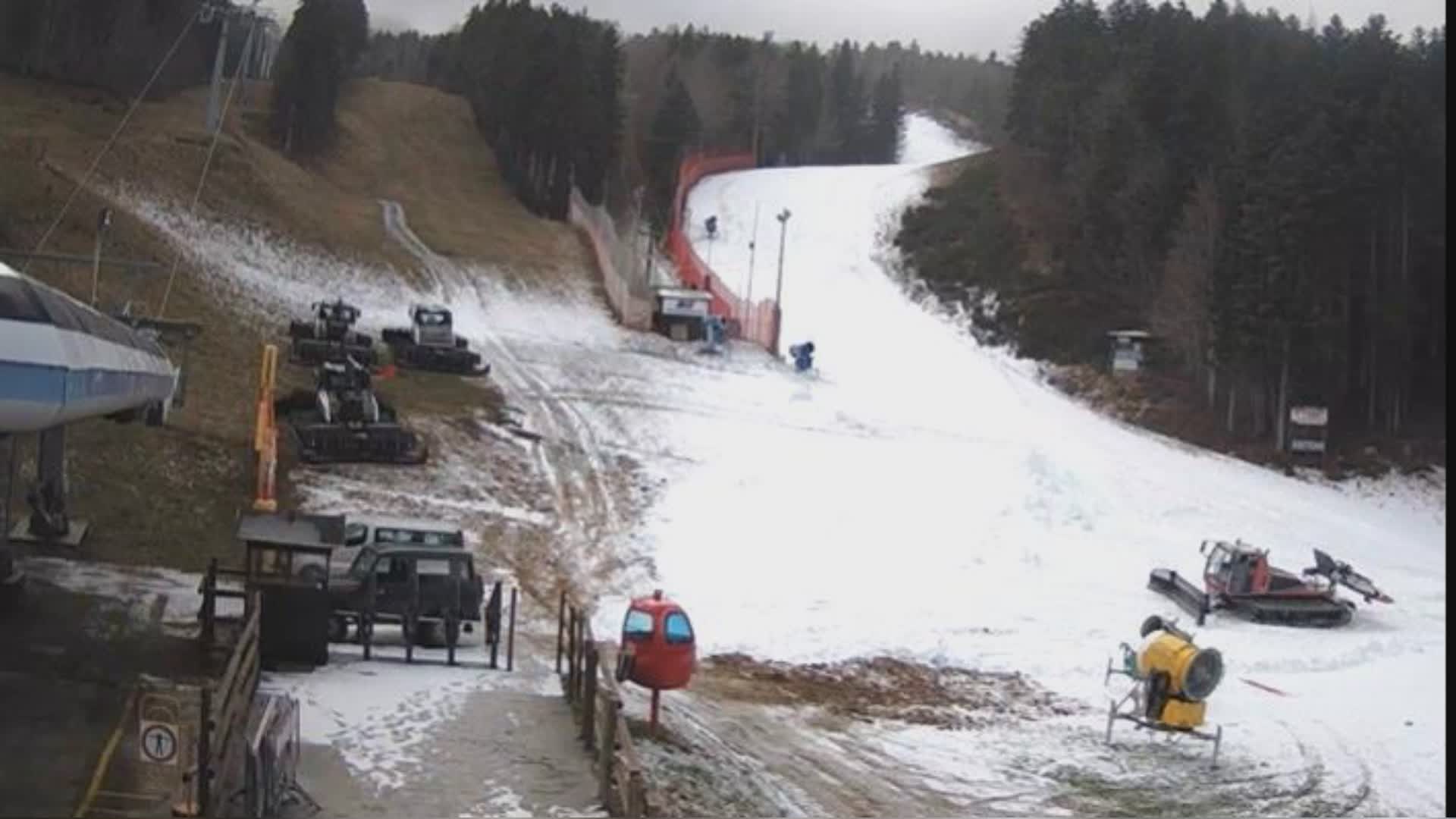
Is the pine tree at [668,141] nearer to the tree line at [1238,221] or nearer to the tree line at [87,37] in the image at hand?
the tree line at [1238,221]

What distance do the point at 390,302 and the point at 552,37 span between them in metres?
28.5

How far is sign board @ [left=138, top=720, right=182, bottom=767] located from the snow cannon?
13.8 meters

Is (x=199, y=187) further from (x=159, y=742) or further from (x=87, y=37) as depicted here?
(x=159, y=742)

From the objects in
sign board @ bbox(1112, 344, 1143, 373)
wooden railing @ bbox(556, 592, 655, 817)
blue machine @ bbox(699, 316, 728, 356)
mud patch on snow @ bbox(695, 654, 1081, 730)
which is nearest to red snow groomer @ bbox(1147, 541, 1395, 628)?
mud patch on snow @ bbox(695, 654, 1081, 730)

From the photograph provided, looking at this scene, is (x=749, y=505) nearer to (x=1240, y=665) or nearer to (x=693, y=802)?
(x=1240, y=665)

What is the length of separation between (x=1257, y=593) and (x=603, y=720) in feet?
63.5

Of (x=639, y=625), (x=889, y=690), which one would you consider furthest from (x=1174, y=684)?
(x=639, y=625)

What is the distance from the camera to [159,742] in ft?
39.1

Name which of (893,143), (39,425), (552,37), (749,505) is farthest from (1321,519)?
(893,143)

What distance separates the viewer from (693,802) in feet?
54.6

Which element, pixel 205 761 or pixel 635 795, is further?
pixel 635 795

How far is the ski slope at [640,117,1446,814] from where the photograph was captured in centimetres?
2572

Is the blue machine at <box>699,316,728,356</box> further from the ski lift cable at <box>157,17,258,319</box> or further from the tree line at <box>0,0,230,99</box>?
the tree line at <box>0,0,230,99</box>

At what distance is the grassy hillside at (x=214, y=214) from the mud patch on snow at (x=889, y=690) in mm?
9097
